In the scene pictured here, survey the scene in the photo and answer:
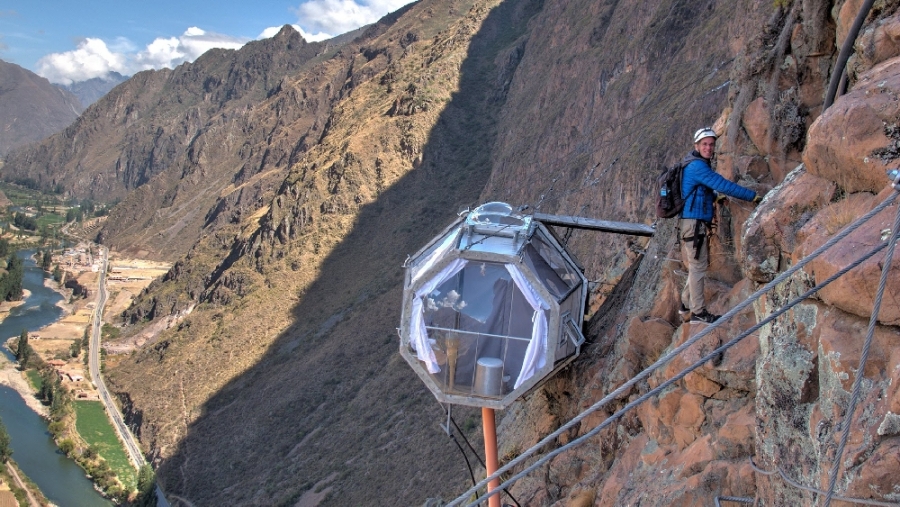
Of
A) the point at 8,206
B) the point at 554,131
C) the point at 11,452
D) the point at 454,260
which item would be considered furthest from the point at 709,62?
the point at 8,206

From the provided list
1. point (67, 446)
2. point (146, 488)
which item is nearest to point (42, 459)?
point (67, 446)

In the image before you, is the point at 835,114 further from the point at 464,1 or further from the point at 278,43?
the point at 278,43

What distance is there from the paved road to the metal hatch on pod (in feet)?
104

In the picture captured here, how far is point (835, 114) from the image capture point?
4980 mm

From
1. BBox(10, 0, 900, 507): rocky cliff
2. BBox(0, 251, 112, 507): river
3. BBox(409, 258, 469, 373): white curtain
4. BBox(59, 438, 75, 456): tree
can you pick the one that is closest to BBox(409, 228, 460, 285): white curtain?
BBox(409, 258, 469, 373): white curtain

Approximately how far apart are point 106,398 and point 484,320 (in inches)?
2059

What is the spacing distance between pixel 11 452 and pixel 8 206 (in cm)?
13702

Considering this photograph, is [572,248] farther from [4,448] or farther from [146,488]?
[4,448]

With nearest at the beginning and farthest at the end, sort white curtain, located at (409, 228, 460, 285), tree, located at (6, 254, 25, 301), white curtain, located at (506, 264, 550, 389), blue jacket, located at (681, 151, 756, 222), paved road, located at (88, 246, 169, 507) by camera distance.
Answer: blue jacket, located at (681, 151, 756, 222) → white curtain, located at (506, 264, 550, 389) → white curtain, located at (409, 228, 460, 285) → paved road, located at (88, 246, 169, 507) → tree, located at (6, 254, 25, 301)

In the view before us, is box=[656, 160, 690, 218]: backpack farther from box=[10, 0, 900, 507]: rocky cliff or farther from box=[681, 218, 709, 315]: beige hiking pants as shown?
box=[10, 0, 900, 507]: rocky cliff

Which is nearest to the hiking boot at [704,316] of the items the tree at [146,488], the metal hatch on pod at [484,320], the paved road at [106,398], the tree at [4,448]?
the metal hatch on pod at [484,320]

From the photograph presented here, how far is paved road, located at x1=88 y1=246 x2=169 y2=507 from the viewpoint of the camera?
42.5 metres

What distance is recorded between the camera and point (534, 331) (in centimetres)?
833

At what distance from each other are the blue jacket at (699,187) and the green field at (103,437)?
42.0 meters
